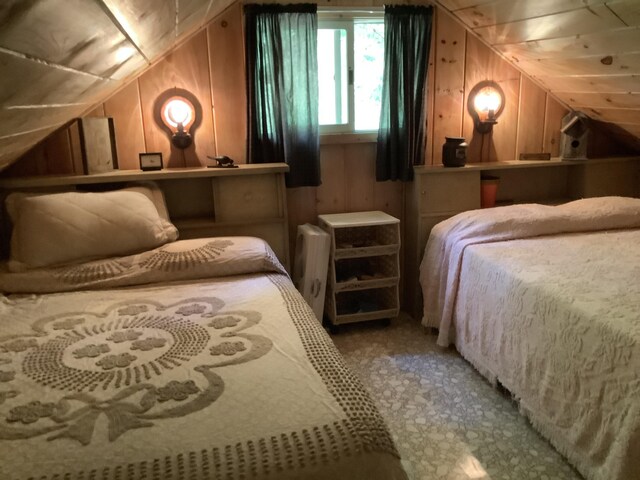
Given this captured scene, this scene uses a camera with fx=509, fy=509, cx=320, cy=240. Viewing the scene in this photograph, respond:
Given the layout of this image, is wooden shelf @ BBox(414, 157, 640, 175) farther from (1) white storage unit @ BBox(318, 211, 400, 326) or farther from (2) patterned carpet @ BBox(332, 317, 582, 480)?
(2) patterned carpet @ BBox(332, 317, 582, 480)

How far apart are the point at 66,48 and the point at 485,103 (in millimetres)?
2469

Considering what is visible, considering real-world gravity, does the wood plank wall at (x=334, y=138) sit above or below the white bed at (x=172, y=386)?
above

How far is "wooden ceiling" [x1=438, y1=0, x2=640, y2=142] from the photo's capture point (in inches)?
77.7

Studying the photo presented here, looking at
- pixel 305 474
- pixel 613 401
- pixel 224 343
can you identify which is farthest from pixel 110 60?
pixel 613 401

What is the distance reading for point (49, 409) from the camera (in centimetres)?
113

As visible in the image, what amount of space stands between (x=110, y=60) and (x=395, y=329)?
6.61 feet

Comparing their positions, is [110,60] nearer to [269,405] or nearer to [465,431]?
[269,405]

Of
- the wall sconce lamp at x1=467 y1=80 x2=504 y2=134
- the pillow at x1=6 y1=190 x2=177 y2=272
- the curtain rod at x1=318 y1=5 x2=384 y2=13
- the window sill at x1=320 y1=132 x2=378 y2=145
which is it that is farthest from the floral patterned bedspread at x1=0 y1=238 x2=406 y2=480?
the wall sconce lamp at x1=467 y1=80 x2=504 y2=134

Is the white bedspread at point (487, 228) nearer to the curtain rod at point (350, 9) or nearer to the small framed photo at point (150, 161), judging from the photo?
the curtain rod at point (350, 9)

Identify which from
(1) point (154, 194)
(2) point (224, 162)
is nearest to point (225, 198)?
(2) point (224, 162)

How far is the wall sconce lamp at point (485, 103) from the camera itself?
300cm

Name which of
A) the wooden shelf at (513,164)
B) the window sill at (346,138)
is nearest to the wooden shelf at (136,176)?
the window sill at (346,138)

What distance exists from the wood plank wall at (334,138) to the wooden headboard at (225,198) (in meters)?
0.18

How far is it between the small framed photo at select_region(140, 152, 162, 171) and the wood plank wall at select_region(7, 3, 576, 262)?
15 cm
